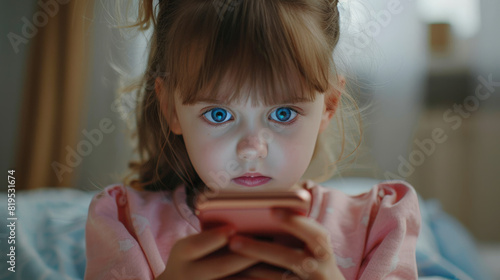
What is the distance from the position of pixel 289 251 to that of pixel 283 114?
0.22 m

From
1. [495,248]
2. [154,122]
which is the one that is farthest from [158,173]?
[495,248]

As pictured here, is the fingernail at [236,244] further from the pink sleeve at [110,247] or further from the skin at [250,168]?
the pink sleeve at [110,247]

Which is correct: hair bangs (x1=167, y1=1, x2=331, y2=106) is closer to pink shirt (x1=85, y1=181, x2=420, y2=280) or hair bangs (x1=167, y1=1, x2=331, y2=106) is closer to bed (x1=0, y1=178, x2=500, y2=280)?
pink shirt (x1=85, y1=181, x2=420, y2=280)

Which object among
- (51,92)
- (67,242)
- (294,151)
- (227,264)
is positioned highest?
(51,92)

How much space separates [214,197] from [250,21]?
26 centimetres

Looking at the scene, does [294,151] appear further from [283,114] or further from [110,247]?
[110,247]

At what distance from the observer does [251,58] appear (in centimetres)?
63

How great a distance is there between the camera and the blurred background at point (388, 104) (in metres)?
1.87

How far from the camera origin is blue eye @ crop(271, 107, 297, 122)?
67cm

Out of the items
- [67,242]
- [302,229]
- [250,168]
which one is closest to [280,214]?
[302,229]

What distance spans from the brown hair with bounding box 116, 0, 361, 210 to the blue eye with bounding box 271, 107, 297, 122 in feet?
0.10

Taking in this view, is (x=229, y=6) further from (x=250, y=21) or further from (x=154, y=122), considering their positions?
(x=154, y=122)

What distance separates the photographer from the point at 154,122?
35.3 inches

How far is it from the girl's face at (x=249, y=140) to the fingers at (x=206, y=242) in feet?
0.41
